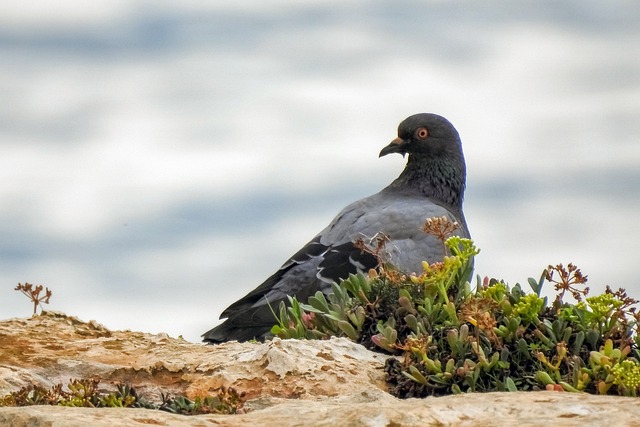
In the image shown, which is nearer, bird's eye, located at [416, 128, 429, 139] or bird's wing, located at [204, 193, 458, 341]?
bird's wing, located at [204, 193, 458, 341]

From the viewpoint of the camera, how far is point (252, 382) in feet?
19.8

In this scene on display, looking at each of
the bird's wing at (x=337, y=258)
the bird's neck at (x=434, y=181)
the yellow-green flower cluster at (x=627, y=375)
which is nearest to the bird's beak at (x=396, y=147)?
the bird's neck at (x=434, y=181)

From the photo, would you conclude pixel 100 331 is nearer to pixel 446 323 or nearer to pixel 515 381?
pixel 446 323

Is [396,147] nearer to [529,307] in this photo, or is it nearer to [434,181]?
[434,181]

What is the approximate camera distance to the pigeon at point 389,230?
1066cm

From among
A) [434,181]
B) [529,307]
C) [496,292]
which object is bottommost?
[529,307]

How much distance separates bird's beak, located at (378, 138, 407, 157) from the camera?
13.0 meters

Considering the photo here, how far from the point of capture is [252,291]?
11078mm

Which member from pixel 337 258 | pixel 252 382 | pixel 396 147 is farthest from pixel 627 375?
pixel 396 147

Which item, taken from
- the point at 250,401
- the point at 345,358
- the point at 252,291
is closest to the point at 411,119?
the point at 252,291

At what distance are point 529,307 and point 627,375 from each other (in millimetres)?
903

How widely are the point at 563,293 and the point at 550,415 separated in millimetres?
2643

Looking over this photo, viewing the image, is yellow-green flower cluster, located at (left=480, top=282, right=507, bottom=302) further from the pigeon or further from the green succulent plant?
the pigeon

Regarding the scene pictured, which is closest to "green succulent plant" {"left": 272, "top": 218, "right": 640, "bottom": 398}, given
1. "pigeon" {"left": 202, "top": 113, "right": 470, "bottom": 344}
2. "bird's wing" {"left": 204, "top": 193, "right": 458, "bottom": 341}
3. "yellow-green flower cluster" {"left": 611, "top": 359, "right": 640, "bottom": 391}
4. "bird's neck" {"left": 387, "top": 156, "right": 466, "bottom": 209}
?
"yellow-green flower cluster" {"left": 611, "top": 359, "right": 640, "bottom": 391}
